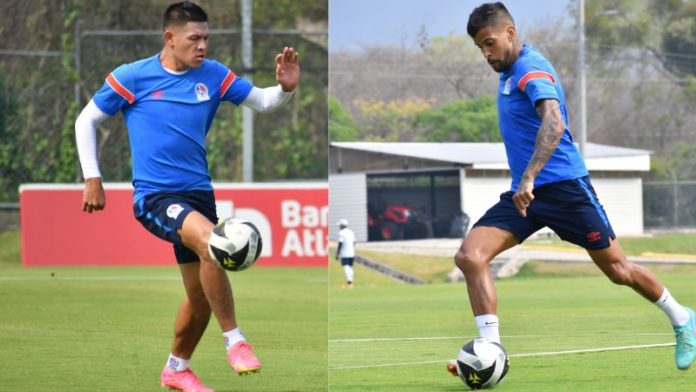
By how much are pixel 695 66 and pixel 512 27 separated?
52.7 ft

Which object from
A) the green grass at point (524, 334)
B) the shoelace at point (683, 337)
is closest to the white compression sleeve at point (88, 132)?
the green grass at point (524, 334)

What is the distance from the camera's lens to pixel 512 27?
7156 millimetres

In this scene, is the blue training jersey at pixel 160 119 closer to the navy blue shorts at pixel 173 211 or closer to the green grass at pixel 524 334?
the navy blue shorts at pixel 173 211

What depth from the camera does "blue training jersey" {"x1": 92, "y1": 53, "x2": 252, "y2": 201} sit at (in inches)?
274

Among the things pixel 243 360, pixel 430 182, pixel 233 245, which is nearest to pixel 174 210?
pixel 233 245

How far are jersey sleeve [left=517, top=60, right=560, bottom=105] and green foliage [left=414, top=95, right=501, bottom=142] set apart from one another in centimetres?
1360

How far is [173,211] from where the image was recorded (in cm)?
674

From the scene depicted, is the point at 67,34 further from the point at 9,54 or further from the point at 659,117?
the point at 659,117

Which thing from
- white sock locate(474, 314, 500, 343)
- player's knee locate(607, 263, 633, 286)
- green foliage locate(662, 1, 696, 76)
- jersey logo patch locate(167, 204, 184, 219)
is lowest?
white sock locate(474, 314, 500, 343)

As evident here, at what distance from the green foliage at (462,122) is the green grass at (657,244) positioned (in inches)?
73.9

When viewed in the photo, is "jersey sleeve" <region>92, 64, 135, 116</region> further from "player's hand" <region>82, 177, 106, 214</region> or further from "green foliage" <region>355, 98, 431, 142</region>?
"green foliage" <region>355, 98, 431, 142</region>

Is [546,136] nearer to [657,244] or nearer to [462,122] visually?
[462,122]

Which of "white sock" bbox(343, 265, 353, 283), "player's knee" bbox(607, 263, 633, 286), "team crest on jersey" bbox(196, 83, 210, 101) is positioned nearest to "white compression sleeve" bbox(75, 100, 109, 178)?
"team crest on jersey" bbox(196, 83, 210, 101)

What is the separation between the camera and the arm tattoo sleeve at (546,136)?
6.86 m
